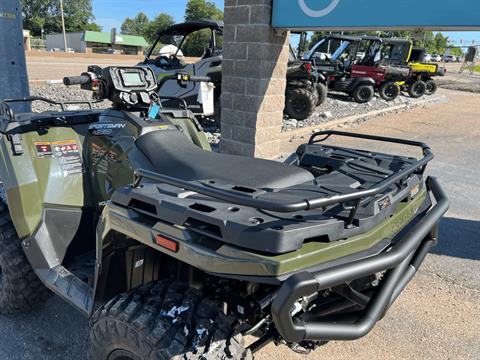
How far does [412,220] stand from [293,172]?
66cm

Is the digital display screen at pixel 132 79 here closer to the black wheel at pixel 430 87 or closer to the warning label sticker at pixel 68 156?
the warning label sticker at pixel 68 156

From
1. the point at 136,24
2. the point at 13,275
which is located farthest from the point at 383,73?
the point at 136,24

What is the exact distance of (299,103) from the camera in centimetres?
1044

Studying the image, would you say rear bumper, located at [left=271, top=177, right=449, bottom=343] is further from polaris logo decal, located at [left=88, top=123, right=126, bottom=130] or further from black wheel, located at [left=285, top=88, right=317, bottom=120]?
black wheel, located at [left=285, top=88, right=317, bottom=120]

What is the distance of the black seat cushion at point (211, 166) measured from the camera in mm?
1906

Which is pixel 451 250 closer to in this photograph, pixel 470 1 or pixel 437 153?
pixel 470 1

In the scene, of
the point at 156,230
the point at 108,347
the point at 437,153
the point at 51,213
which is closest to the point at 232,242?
the point at 156,230

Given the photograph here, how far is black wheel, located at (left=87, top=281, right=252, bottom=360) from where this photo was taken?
5.25 ft

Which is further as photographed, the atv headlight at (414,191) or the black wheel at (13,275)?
the black wheel at (13,275)

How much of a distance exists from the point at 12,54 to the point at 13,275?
2.34 m

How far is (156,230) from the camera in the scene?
1653 millimetres

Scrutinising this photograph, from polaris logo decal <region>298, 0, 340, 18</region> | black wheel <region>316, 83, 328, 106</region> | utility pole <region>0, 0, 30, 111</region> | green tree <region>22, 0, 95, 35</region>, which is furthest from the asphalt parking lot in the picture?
green tree <region>22, 0, 95, 35</region>

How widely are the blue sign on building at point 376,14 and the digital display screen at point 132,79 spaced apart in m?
2.37

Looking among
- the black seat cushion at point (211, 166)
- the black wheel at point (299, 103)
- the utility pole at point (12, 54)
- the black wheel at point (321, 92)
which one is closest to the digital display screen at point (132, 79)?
the black seat cushion at point (211, 166)
